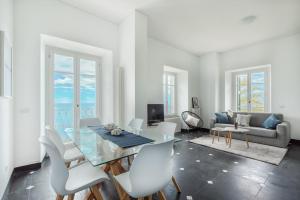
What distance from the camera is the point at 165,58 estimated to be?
4984 mm

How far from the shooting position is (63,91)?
3330 millimetres

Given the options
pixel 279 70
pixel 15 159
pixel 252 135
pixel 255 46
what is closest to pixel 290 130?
pixel 252 135

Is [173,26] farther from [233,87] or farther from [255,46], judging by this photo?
[233,87]

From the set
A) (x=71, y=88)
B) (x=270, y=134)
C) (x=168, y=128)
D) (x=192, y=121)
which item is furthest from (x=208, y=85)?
(x=71, y=88)

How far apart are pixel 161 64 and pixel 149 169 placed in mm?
4157

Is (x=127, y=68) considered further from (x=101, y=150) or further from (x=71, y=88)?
(x=101, y=150)

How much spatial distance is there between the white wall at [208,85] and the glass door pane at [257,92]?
1195 mm

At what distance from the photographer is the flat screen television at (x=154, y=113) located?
13.2ft

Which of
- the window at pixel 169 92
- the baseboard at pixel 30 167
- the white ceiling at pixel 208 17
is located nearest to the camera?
the baseboard at pixel 30 167

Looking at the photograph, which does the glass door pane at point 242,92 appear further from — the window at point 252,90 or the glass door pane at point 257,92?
the glass door pane at point 257,92

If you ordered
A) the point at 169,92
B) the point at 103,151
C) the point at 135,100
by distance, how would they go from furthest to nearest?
the point at 169,92 < the point at 135,100 < the point at 103,151

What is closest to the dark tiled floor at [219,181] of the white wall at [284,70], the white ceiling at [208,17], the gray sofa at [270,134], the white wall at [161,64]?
the gray sofa at [270,134]

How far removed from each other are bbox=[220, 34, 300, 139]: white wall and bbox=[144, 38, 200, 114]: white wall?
2.12 metres

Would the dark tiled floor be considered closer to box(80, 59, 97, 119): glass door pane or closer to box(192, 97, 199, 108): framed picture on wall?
box(80, 59, 97, 119): glass door pane
